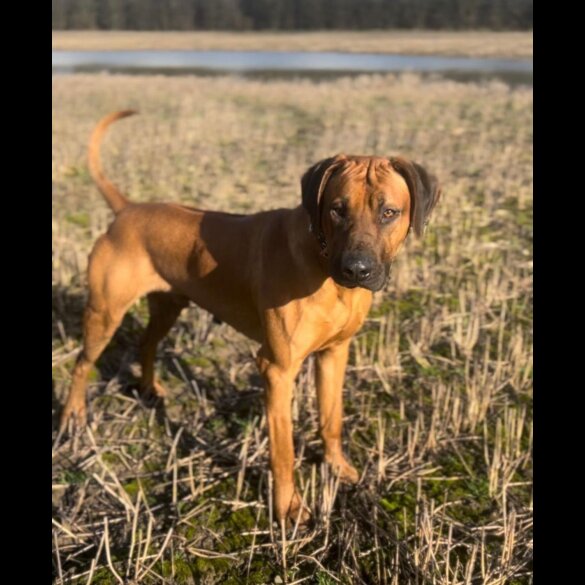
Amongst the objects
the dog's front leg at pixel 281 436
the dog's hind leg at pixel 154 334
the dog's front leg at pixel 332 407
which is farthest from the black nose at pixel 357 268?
the dog's hind leg at pixel 154 334

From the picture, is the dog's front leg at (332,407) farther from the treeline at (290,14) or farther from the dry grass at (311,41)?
the treeline at (290,14)

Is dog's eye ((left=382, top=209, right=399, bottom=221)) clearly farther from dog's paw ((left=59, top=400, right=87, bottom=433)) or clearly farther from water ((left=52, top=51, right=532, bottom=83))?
water ((left=52, top=51, right=532, bottom=83))

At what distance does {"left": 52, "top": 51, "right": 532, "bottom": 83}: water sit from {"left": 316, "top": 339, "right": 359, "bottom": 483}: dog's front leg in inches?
1296

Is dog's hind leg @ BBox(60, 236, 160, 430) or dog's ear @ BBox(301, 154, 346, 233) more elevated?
dog's ear @ BBox(301, 154, 346, 233)

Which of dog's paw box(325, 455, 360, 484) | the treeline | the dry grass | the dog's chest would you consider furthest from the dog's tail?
the treeline

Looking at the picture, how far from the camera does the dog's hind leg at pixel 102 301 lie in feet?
14.6

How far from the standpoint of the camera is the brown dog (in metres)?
3.26

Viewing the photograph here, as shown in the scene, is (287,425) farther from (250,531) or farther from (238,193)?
(238,193)

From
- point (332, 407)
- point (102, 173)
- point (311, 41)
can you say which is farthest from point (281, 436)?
point (311, 41)

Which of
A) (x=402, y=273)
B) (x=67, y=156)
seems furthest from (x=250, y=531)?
(x=67, y=156)

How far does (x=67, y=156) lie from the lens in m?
13.6

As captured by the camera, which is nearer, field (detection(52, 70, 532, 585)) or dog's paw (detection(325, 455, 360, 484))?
field (detection(52, 70, 532, 585))
